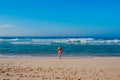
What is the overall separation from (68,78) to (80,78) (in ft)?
1.75

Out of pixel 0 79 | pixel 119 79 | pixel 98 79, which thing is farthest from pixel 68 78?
pixel 0 79

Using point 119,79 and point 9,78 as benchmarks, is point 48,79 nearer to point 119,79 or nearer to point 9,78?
point 9,78

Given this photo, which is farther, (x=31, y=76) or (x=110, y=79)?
(x=31, y=76)

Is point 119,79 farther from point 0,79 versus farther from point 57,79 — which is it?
point 0,79

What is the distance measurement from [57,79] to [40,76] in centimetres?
108

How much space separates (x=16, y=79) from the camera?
10.5 m

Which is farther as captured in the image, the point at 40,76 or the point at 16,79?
the point at 40,76

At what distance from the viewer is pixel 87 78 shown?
1082cm

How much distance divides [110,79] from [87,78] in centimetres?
99

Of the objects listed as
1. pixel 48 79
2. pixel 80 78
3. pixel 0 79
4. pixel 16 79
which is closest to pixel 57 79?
pixel 48 79

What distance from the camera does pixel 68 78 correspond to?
1070cm

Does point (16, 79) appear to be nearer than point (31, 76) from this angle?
Yes

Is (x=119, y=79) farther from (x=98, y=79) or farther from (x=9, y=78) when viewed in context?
(x=9, y=78)

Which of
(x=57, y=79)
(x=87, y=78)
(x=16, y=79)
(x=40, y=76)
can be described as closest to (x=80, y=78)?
(x=87, y=78)
